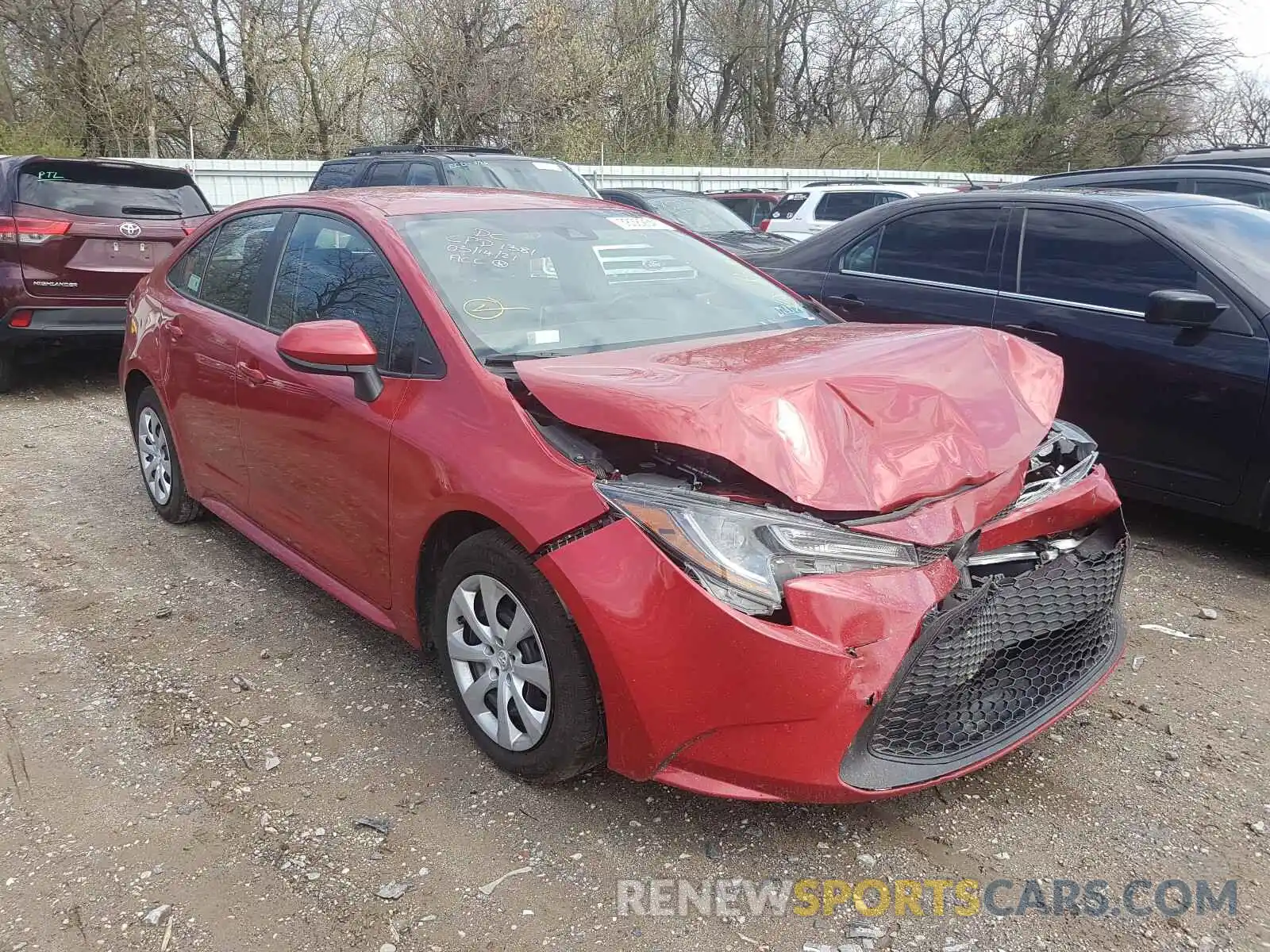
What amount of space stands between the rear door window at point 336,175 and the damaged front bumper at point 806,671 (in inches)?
360

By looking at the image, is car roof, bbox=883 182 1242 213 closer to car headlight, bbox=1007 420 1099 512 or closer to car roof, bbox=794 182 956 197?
car headlight, bbox=1007 420 1099 512

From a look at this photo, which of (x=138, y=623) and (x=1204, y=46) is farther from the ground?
(x=1204, y=46)

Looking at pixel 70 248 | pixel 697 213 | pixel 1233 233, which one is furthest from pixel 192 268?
pixel 697 213

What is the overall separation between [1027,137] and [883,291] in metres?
33.2

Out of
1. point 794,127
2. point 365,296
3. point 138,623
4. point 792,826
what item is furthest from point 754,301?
point 794,127

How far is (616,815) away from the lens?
8.29 feet

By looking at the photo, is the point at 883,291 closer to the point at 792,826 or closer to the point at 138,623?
the point at 792,826

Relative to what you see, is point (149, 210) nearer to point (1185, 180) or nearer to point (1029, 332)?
point (1029, 332)

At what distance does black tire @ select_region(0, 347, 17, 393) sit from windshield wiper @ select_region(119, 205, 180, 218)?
1.38 meters

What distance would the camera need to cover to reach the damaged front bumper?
2.09 meters

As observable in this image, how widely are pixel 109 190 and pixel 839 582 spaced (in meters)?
7.23

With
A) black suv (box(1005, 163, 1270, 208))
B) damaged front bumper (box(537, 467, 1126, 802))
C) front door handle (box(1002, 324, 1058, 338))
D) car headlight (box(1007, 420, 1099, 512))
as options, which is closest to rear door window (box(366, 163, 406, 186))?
black suv (box(1005, 163, 1270, 208))

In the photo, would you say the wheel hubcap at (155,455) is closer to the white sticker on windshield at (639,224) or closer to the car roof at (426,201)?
the car roof at (426,201)

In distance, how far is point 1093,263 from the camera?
4.54m
